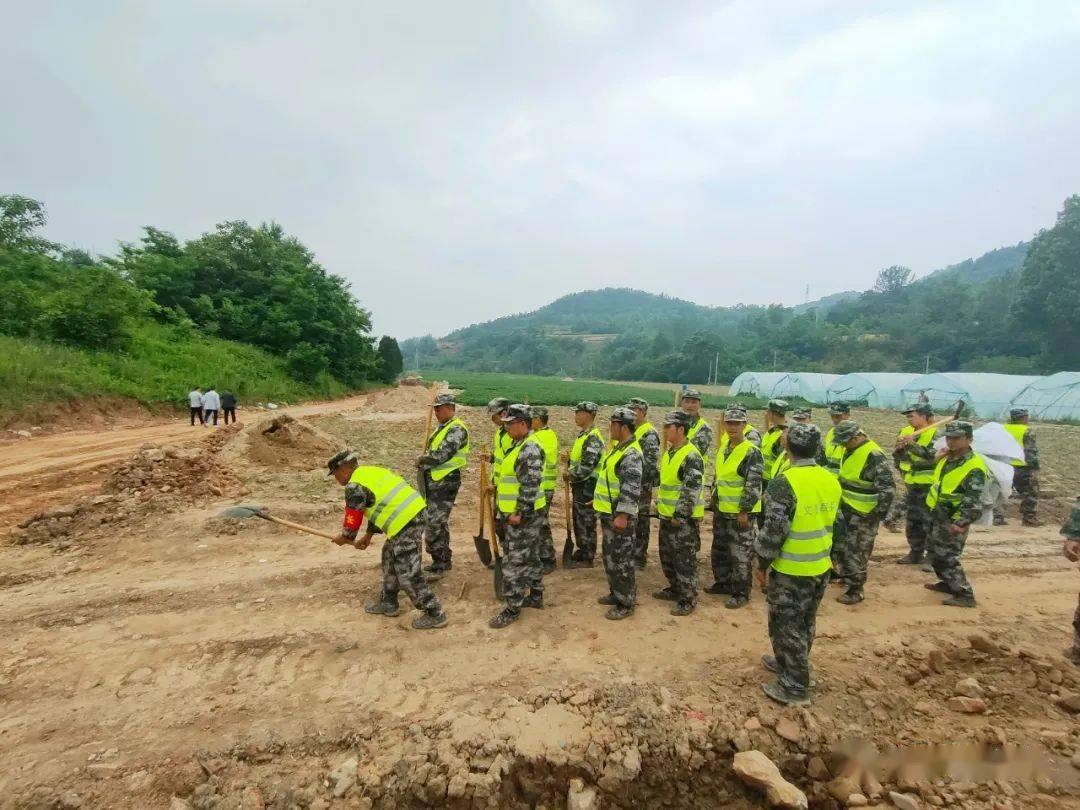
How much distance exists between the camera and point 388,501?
4.76 metres

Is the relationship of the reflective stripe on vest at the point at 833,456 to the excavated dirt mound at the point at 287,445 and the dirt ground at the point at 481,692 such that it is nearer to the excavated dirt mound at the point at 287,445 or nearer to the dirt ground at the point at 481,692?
the dirt ground at the point at 481,692

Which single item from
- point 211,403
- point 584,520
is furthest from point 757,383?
point 584,520

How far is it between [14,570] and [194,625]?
3314 millimetres

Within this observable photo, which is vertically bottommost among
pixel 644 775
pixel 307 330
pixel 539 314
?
pixel 644 775

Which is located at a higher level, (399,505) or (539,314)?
(539,314)

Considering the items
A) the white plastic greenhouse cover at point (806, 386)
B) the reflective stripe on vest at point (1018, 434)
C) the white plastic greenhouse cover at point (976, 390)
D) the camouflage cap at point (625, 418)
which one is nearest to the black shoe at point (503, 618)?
the camouflage cap at point (625, 418)

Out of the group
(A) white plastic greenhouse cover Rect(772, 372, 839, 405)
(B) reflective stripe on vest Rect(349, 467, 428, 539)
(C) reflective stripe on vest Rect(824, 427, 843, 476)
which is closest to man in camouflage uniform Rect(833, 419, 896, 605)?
(C) reflective stripe on vest Rect(824, 427, 843, 476)

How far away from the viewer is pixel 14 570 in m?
6.32

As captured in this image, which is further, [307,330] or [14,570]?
[307,330]

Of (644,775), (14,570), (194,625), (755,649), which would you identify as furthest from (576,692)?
(14,570)

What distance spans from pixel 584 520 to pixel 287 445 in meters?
7.59

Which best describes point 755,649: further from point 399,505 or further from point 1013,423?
point 1013,423

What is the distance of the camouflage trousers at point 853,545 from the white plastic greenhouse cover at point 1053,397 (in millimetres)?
27123

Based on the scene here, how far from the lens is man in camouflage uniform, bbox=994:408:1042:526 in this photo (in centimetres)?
870
